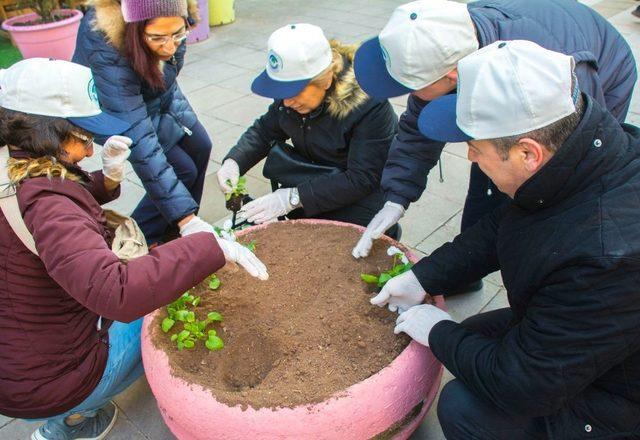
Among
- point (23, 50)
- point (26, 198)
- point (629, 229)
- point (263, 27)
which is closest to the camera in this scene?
Answer: point (629, 229)

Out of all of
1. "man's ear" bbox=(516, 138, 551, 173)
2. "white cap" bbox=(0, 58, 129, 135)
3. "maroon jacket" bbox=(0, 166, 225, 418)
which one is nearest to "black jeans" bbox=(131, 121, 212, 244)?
"maroon jacket" bbox=(0, 166, 225, 418)

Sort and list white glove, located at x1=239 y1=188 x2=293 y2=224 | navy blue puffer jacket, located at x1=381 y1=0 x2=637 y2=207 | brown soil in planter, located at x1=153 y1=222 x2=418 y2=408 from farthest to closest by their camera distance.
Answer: white glove, located at x1=239 y1=188 x2=293 y2=224 → navy blue puffer jacket, located at x1=381 y1=0 x2=637 y2=207 → brown soil in planter, located at x1=153 y1=222 x2=418 y2=408

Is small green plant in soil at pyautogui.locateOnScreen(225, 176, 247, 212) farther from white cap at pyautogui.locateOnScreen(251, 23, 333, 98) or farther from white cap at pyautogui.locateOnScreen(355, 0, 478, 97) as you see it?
white cap at pyautogui.locateOnScreen(355, 0, 478, 97)

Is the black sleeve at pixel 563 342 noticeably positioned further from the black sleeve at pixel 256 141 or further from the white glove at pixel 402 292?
the black sleeve at pixel 256 141

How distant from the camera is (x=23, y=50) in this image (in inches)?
215

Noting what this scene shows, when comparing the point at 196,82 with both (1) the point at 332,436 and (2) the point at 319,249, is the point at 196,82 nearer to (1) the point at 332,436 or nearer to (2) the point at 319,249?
(2) the point at 319,249

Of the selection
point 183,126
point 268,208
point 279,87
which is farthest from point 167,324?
point 183,126

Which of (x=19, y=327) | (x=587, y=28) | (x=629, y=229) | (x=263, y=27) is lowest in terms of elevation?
(x=263, y=27)

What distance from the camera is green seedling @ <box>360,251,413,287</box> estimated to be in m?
1.99

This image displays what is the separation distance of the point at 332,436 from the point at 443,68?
3.89 feet

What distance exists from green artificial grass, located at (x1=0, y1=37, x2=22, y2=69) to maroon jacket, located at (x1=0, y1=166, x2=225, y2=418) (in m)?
5.47

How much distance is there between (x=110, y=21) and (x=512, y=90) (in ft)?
5.86

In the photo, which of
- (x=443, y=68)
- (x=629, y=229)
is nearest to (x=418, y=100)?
(x=443, y=68)

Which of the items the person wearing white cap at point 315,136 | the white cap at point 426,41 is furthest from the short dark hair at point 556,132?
the person wearing white cap at point 315,136
